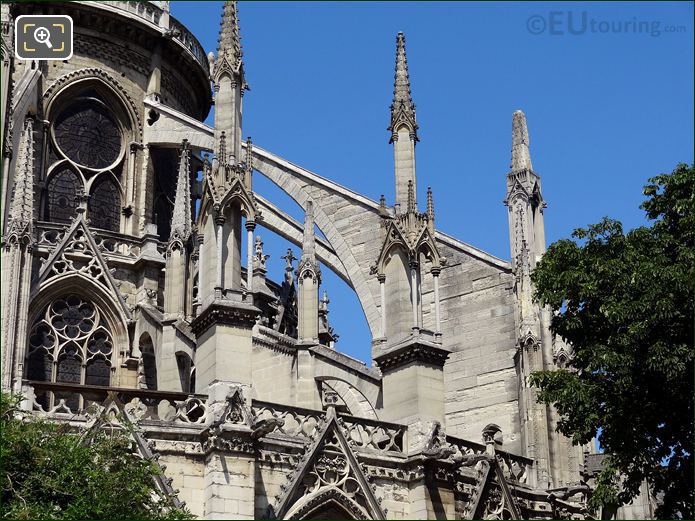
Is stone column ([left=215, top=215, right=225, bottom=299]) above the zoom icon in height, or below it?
below

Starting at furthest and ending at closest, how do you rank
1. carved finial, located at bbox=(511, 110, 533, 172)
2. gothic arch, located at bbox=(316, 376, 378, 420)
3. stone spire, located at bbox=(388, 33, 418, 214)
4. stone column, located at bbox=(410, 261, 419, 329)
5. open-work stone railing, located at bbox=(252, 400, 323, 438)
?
carved finial, located at bbox=(511, 110, 533, 172) < gothic arch, located at bbox=(316, 376, 378, 420) < stone spire, located at bbox=(388, 33, 418, 214) < stone column, located at bbox=(410, 261, 419, 329) < open-work stone railing, located at bbox=(252, 400, 323, 438)

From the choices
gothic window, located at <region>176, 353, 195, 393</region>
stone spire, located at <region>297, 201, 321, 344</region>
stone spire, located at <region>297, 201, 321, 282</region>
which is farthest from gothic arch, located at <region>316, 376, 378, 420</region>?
gothic window, located at <region>176, 353, 195, 393</region>

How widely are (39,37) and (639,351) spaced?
1202 cm

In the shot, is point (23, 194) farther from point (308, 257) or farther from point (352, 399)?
point (352, 399)

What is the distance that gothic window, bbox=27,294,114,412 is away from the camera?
31.5 meters

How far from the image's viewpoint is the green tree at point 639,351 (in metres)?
20.0

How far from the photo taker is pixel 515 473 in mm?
24172

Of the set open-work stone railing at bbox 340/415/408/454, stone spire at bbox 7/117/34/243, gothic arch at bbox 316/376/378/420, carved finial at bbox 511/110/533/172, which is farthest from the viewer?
carved finial at bbox 511/110/533/172

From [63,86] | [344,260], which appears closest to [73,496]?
[344,260]

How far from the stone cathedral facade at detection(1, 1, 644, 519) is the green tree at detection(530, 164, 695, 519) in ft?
7.86

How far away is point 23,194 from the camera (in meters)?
26.0

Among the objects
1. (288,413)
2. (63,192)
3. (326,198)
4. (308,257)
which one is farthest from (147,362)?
(288,413)

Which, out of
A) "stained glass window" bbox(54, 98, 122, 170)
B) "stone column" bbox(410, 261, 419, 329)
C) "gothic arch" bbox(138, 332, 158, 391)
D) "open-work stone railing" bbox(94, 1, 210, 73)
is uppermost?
"open-work stone railing" bbox(94, 1, 210, 73)

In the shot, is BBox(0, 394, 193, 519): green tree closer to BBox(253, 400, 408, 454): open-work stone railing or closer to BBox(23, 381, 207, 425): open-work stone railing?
BBox(23, 381, 207, 425): open-work stone railing
